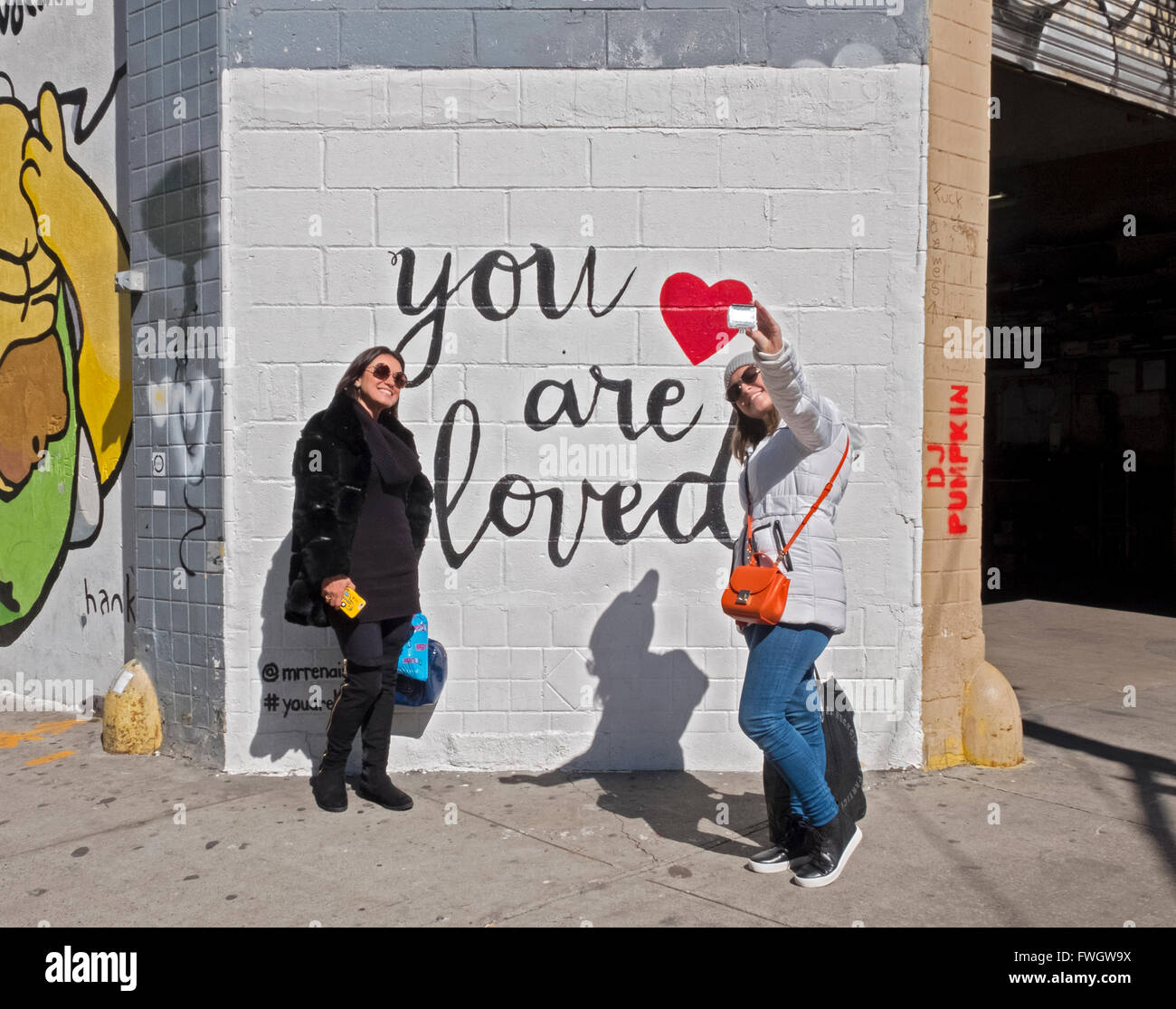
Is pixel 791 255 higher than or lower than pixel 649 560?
higher

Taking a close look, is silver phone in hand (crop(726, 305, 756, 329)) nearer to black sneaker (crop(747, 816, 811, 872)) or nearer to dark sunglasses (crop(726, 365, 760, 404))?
dark sunglasses (crop(726, 365, 760, 404))

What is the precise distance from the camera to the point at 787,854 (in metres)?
3.88

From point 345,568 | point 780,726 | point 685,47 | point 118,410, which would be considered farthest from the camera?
point 118,410

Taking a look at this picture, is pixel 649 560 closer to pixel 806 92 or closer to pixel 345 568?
pixel 345 568

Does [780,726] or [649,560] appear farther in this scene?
[649,560]

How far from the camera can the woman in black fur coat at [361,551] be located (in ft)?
14.2

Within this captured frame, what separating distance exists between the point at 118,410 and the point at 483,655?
265cm

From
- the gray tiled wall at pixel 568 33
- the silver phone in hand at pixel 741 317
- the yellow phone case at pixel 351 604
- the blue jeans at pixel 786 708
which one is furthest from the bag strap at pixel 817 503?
the gray tiled wall at pixel 568 33

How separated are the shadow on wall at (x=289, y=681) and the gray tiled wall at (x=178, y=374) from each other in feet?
0.76

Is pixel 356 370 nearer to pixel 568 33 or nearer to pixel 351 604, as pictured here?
pixel 351 604

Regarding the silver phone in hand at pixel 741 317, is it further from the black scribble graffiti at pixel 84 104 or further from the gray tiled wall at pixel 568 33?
the black scribble graffiti at pixel 84 104

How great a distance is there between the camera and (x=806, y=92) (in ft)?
16.4

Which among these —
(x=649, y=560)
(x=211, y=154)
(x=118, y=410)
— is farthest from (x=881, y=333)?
(x=118, y=410)
